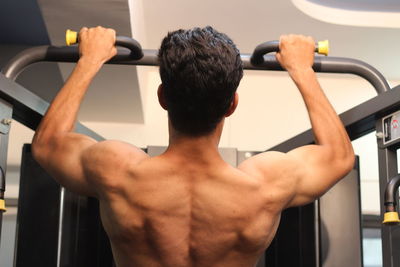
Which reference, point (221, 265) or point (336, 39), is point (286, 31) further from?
point (221, 265)

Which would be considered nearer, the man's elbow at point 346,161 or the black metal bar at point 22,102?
the man's elbow at point 346,161

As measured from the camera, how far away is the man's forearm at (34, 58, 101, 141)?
4.38 ft

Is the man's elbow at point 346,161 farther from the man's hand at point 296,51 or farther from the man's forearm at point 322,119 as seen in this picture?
the man's hand at point 296,51

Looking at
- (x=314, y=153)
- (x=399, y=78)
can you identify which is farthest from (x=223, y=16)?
(x=314, y=153)

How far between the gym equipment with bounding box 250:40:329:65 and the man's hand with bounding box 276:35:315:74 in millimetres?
15

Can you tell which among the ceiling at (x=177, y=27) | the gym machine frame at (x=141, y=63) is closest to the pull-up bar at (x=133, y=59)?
the gym machine frame at (x=141, y=63)

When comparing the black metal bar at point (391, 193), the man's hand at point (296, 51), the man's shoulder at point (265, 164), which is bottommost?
the black metal bar at point (391, 193)

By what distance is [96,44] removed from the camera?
1486 mm

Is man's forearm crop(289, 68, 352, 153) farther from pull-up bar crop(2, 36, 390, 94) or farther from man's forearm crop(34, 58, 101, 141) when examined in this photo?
man's forearm crop(34, 58, 101, 141)

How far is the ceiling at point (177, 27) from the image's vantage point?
3111 millimetres

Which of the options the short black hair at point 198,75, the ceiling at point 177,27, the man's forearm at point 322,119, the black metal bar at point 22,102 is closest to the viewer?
the short black hair at point 198,75

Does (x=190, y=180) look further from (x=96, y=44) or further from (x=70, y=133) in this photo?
(x=96, y=44)

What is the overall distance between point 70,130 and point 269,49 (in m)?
0.54

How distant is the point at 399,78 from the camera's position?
13.2 feet
